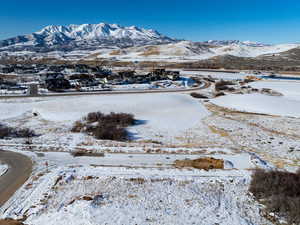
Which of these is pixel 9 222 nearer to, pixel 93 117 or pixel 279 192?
pixel 279 192

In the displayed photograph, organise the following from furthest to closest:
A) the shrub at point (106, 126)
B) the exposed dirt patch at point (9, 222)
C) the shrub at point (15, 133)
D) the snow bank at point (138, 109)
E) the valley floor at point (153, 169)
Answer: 1. the snow bank at point (138, 109)
2. the shrub at point (106, 126)
3. the shrub at point (15, 133)
4. the valley floor at point (153, 169)
5. the exposed dirt patch at point (9, 222)

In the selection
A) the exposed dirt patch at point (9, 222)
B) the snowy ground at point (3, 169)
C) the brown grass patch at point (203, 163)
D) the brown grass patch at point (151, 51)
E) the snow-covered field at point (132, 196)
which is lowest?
the brown grass patch at point (203, 163)

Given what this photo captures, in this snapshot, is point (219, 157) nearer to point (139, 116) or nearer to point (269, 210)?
point (269, 210)

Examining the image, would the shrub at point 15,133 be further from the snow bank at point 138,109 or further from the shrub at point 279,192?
the shrub at point 279,192

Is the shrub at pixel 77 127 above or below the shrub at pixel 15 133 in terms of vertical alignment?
below

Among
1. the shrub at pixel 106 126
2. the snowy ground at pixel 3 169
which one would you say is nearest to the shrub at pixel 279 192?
the shrub at pixel 106 126
